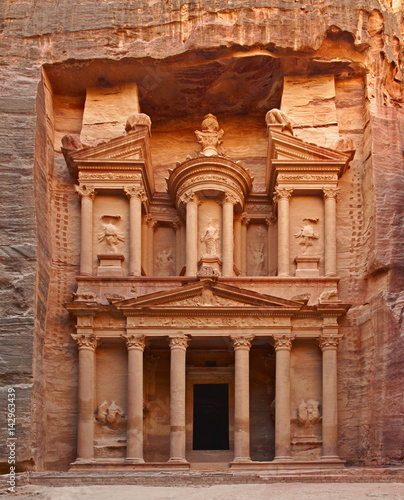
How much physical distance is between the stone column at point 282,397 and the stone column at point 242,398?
2.43 ft

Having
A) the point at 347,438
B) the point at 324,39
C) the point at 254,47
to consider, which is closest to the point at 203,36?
the point at 254,47

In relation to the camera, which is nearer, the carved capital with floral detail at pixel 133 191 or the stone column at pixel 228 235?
the stone column at pixel 228 235

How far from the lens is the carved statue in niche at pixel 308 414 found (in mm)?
21828

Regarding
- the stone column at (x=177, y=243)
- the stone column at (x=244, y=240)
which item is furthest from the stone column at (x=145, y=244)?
the stone column at (x=244, y=240)

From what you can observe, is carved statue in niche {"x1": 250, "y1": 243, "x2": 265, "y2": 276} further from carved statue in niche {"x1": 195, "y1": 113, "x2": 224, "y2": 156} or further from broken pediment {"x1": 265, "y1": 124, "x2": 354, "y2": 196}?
carved statue in niche {"x1": 195, "y1": 113, "x2": 224, "y2": 156}

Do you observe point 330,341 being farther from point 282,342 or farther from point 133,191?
point 133,191

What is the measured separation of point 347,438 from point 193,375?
4564 mm

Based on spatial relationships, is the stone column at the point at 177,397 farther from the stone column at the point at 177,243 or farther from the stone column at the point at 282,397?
the stone column at the point at 177,243

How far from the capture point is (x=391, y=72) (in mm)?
25156

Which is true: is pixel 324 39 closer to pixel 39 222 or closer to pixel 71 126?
pixel 71 126

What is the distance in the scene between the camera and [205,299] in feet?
72.9

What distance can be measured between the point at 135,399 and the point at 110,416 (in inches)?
31.9

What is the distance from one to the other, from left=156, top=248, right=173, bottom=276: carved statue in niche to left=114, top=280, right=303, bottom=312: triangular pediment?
3407 millimetres

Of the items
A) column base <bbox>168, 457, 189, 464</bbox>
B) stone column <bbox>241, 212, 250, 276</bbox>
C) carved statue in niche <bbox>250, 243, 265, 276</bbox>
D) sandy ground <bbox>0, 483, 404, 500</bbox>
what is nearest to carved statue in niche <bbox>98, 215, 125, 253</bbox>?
stone column <bbox>241, 212, 250, 276</bbox>
